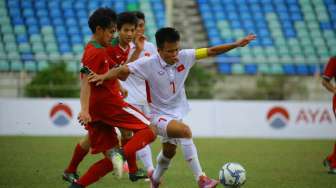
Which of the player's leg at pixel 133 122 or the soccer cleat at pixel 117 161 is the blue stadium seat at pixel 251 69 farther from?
the soccer cleat at pixel 117 161

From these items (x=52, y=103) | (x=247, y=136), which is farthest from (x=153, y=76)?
(x=247, y=136)

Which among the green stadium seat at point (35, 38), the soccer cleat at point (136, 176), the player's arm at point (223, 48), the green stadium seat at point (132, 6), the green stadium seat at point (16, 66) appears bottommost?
the soccer cleat at point (136, 176)

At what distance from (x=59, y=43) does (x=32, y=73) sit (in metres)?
7.18

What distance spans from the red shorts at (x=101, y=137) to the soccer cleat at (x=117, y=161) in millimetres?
159

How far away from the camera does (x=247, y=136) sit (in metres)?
18.8

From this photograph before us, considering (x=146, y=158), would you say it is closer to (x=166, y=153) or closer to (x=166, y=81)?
(x=166, y=153)

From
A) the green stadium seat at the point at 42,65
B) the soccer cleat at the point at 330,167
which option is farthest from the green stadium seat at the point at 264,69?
the soccer cleat at the point at 330,167

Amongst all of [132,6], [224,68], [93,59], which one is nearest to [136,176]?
[93,59]

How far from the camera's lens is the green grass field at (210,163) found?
26.5ft

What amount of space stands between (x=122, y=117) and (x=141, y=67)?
25.7 inches

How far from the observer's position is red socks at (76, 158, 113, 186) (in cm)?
625

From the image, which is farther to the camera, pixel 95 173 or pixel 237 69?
pixel 237 69

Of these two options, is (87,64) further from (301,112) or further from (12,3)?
(12,3)

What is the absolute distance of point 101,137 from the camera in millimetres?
6570
